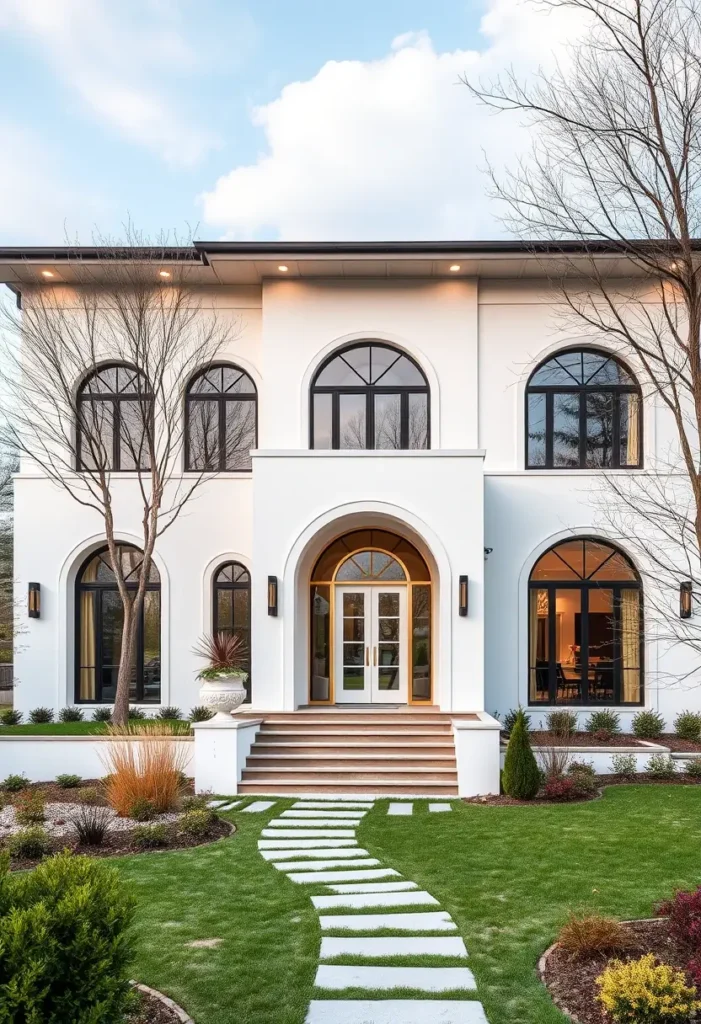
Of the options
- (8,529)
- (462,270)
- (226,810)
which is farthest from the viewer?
(8,529)

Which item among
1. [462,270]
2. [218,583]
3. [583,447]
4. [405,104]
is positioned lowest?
[218,583]

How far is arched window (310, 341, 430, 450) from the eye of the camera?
1481cm

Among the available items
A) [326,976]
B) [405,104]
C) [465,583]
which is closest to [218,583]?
[465,583]

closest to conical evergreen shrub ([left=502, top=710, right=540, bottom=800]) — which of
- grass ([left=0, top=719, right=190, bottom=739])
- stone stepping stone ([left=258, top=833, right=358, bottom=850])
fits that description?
stone stepping stone ([left=258, top=833, right=358, bottom=850])

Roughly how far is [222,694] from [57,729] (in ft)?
11.3

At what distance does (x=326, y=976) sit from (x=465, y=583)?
836 cm

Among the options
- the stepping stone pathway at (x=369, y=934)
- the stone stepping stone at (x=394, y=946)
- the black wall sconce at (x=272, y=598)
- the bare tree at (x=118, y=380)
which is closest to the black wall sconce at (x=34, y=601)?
the bare tree at (x=118, y=380)

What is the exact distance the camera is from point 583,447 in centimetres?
1475

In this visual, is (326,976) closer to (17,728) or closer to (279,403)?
(17,728)

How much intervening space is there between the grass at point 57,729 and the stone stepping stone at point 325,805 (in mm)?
3540

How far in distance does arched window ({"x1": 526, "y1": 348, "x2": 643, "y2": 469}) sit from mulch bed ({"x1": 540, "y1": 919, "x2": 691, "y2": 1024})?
10357 mm

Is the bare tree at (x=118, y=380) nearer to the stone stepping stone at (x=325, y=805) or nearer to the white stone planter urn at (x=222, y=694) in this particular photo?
the white stone planter urn at (x=222, y=694)

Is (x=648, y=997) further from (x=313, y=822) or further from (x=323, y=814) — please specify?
(x=323, y=814)

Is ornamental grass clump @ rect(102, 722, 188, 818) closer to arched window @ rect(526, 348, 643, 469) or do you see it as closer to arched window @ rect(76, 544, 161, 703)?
arched window @ rect(76, 544, 161, 703)
